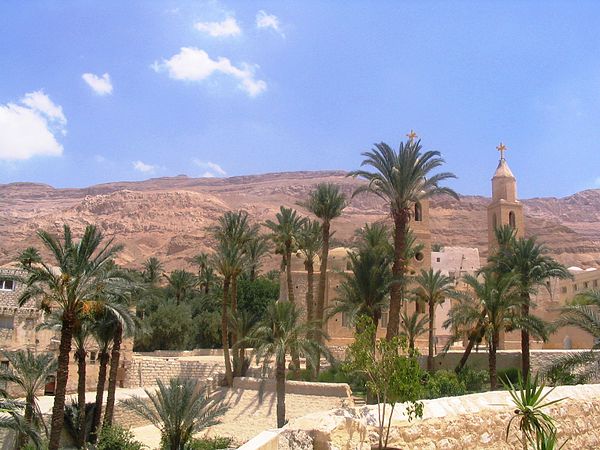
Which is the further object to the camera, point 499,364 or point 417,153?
point 499,364

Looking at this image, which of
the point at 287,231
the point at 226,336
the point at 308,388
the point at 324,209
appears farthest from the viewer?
the point at 287,231

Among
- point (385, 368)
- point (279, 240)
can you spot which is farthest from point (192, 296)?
point (385, 368)

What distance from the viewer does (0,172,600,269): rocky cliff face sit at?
116 metres

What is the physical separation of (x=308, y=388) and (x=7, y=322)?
18.7 metres

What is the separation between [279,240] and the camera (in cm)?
3316

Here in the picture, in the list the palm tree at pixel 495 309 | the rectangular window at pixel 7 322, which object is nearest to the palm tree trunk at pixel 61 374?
the palm tree at pixel 495 309

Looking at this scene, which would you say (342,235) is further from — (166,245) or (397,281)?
(397,281)

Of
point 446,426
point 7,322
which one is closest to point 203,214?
point 7,322

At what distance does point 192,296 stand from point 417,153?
1584 inches

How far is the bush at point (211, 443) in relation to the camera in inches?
857

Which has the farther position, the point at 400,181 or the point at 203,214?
the point at 203,214

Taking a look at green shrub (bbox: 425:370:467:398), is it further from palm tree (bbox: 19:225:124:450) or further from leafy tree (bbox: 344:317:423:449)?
leafy tree (bbox: 344:317:423:449)

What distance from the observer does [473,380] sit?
27.2 metres

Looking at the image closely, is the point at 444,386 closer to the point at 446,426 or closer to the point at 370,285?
the point at 370,285
